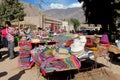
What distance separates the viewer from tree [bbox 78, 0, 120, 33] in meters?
27.9

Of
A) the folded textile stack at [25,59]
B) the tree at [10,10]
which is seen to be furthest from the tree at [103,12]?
the tree at [10,10]

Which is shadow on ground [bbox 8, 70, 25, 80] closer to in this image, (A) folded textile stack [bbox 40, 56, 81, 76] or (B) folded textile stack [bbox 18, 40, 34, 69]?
(B) folded textile stack [bbox 18, 40, 34, 69]

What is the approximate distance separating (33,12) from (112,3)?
160536mm

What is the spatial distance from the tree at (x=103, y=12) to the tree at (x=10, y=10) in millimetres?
27430

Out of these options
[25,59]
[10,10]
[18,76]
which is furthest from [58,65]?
[10,10]

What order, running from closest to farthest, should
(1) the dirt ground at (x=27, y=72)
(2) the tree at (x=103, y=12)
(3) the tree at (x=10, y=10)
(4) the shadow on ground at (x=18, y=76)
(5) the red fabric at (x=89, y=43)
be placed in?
(4) the shadow on ground at (x=18, y=76) → (1) the dirt ground at (x=27, y=72) → (5) the red fabric at (x=89, y=43) → (2) the tree at (x=103, y=12) → (3) the tree at (x=10, y=10)

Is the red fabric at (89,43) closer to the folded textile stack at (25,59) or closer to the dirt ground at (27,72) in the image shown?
the dirt ground at (27,72)

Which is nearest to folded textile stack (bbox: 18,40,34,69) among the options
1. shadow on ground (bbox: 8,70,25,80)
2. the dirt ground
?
the dirt ground

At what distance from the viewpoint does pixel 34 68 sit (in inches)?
427

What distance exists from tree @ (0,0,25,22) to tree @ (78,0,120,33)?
27.4 m

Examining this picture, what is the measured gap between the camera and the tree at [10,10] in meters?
56.8

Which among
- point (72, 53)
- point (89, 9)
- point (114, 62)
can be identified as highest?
point (89, 9)

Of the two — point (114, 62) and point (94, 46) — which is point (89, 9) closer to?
point (114, 62)

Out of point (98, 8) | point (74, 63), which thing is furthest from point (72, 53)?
point (98, 8)
